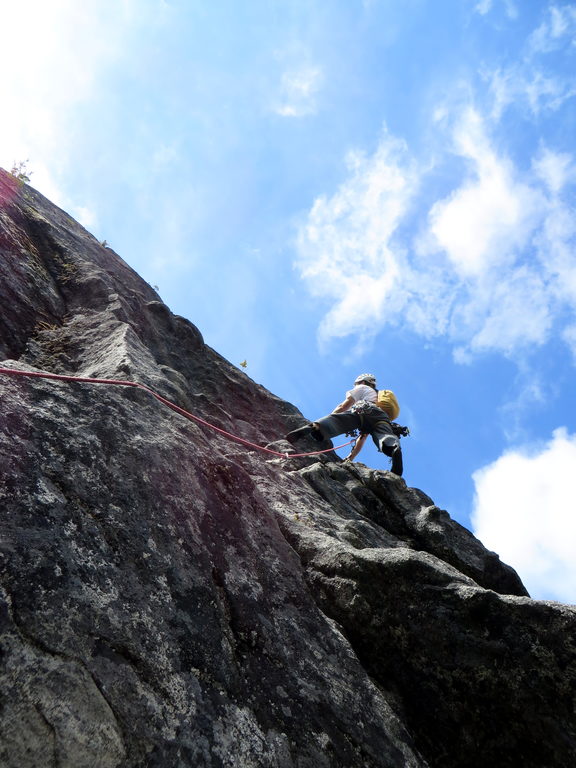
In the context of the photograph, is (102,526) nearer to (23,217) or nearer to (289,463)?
(289,463)

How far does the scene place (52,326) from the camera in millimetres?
7758

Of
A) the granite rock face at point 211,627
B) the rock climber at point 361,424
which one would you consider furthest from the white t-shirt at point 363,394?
the granite rock face at point 211,627

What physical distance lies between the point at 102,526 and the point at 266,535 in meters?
1.74

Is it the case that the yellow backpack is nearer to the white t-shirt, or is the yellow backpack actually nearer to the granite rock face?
the white t-shirt

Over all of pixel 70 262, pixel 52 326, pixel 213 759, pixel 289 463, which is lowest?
pixel 213 759

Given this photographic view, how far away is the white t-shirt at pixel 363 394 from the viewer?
1221 cm

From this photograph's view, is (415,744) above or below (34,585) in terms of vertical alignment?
above

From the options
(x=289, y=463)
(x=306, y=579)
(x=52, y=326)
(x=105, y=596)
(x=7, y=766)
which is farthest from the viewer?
(x=289, y=463)

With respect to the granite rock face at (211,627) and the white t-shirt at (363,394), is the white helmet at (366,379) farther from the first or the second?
the granite rock face at (211,627)

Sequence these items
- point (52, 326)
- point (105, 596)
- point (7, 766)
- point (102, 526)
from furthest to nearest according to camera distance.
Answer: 1. point (52, 326)
2. point (102, 526)
3. point (105, 596)
4. point (7, 766)

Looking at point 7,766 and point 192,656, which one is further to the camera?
point 192,656

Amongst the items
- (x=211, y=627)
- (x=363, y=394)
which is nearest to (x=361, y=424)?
(x=363, y=394)

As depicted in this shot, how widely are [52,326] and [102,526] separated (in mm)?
5028

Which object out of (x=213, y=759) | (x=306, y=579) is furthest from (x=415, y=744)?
(x=213, y=759)
